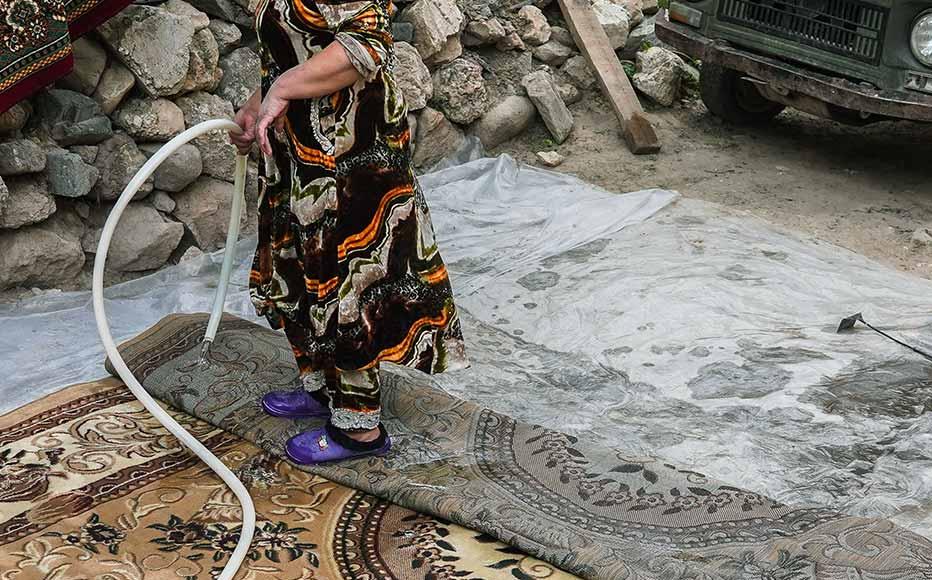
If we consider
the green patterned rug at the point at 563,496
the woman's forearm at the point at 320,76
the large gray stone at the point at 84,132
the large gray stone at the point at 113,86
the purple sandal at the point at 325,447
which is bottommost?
the green patterned rug at the point at 563,496

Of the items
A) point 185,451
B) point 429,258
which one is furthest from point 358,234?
point 185,451

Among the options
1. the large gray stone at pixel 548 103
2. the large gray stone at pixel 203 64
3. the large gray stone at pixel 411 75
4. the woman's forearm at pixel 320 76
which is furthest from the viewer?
the large gray stone at pixel 548 103

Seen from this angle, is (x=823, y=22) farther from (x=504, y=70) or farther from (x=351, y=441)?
(x=351, y=441)

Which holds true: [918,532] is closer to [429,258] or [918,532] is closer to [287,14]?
[429,258]

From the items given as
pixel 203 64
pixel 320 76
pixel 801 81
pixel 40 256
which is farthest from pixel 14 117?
pixel 801 81

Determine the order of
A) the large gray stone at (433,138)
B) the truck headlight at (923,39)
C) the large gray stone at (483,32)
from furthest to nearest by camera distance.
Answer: the large gray stone at (483,32) → the large gray stone at (433,138) → the truck headlight at (923,39)

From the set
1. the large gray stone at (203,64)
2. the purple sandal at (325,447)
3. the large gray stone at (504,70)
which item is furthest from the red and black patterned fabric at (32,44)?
the large gray stone at (504,70)

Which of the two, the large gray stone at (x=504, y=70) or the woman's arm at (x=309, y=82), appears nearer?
the woman's arm at (x=309, y=82)

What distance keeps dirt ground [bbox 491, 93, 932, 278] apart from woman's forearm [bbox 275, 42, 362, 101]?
9.64 feet

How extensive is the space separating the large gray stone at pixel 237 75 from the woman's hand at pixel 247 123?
65.7 inches

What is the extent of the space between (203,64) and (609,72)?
2419 millimetres

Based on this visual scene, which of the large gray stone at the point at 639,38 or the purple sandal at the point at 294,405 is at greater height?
the large gray stone at the point at 639,38

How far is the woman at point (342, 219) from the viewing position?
2.38 meters

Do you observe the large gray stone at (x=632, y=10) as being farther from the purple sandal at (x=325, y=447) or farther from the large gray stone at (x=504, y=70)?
the purple sandal at (x=325, y=447)
